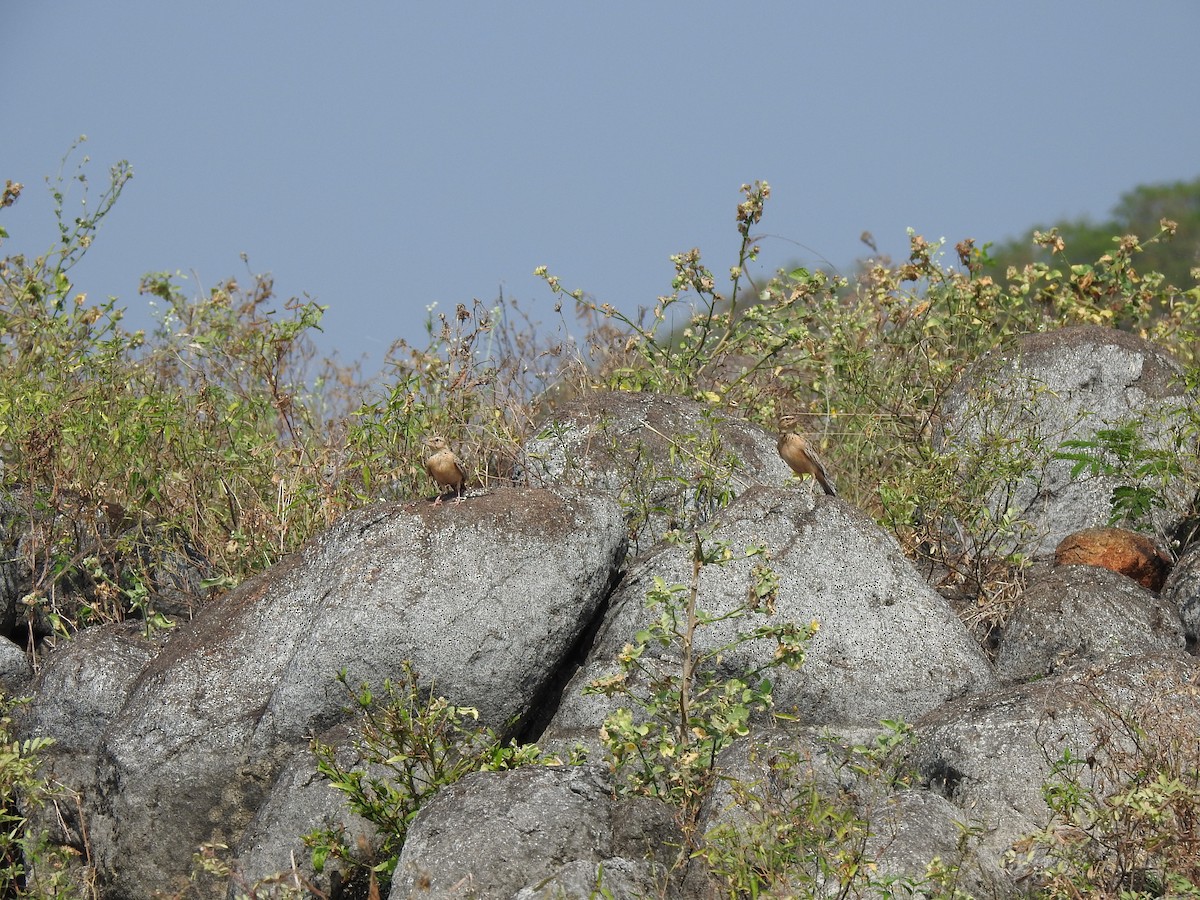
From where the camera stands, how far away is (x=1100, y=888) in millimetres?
4766

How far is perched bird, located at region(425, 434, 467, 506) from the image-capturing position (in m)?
6.21

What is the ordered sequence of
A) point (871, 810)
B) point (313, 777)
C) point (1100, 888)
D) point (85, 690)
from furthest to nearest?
1. point (85, 690)
2. point (313, 777)
3. point (871, 810)
4. point (1100, 888)

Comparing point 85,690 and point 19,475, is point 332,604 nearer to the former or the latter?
point 85,690

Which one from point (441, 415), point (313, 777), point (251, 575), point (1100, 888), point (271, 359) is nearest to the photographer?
point (1100, 888)

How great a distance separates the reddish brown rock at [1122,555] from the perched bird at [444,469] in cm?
293

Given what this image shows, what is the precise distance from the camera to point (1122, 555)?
23.4 feet

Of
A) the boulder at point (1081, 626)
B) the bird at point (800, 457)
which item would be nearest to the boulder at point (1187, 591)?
the boulder at point (1081, 626)

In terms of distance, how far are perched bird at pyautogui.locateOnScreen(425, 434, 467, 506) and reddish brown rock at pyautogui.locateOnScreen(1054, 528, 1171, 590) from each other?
9.62 ft

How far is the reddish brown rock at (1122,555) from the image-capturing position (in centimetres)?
711

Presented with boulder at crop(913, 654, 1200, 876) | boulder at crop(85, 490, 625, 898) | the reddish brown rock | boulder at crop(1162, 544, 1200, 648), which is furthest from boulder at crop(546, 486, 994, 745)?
the reddish brown rock

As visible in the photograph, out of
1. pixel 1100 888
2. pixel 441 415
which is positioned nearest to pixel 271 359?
pixel 441 415

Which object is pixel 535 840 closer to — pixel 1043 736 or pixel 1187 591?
pixel 1043 736

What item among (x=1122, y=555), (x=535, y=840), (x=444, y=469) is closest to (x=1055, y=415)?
(x=1122, y=555)

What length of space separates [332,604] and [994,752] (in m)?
2.61
